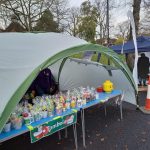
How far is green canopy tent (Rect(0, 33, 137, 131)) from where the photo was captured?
310cm

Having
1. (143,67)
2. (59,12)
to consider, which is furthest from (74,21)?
(143,67)

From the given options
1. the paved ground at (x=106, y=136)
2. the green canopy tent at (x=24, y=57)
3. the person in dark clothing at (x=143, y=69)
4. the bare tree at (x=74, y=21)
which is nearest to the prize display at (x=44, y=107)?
the green canopy tent at (x=24, y=57)

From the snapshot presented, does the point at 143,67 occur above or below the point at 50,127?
above

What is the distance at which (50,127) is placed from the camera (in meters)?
3.61

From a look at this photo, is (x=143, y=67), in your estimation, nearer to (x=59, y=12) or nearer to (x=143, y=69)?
(x=143, y=69)

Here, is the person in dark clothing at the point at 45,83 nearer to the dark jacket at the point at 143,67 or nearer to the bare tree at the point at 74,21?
the dark jacket at the point at 143,67

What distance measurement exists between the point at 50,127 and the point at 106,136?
56.7 inches

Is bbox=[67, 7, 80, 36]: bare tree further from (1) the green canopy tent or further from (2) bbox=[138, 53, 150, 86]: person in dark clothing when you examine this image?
(1) the green canopy tent

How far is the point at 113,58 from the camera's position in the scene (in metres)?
5.02

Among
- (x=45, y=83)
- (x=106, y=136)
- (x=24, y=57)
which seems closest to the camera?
(x=24, y=57)

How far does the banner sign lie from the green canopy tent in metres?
0.61

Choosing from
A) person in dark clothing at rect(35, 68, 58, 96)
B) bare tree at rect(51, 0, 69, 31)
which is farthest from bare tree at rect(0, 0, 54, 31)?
person in dark clothing at rect(35, 68, 58, 96)

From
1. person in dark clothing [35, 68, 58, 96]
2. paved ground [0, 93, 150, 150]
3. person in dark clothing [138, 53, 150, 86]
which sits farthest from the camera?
person in dark clothing [138, 53, 150, 86]

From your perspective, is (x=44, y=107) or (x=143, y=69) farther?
(x=143, y=69)
